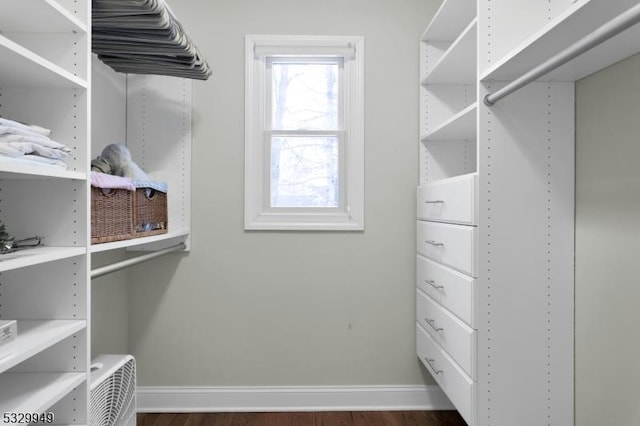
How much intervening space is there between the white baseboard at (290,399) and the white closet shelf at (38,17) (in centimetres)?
191

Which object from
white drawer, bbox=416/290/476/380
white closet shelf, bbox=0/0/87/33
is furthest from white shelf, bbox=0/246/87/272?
white drawer, bbox=416/290/476/380

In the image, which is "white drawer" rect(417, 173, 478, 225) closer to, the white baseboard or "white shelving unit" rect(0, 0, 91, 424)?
the white baseboard

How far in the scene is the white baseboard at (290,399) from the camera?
8.12 ft

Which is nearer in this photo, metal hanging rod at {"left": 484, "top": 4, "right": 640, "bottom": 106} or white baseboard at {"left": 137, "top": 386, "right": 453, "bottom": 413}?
metal hanging rod at {"left": 484, "top": 4, "right": 640, "bottom": 106}

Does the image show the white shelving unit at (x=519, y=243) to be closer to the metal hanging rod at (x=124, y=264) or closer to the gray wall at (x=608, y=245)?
the gray wall at (x=608, y=245)

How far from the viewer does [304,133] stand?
2.56 metres

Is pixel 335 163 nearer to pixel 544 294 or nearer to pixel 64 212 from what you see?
pixel 544 294

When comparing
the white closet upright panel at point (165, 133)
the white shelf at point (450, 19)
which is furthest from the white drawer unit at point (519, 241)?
the white closet upright panel at point (165, 133)

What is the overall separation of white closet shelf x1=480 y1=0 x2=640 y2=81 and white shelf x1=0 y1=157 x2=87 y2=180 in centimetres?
141

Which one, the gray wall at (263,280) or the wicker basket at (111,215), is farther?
the gray wall at (263,280)

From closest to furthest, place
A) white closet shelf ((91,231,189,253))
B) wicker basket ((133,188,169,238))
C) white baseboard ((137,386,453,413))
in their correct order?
white closet shelf ((91,231,189,253)) → wicker basket ((133,188,169,238)) → white baseboard ((137,386,453,413))

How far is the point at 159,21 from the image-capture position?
1.60 metres

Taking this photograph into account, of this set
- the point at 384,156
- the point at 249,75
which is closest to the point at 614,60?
the point at 384,156

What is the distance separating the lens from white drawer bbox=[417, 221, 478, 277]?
65.1 inches
